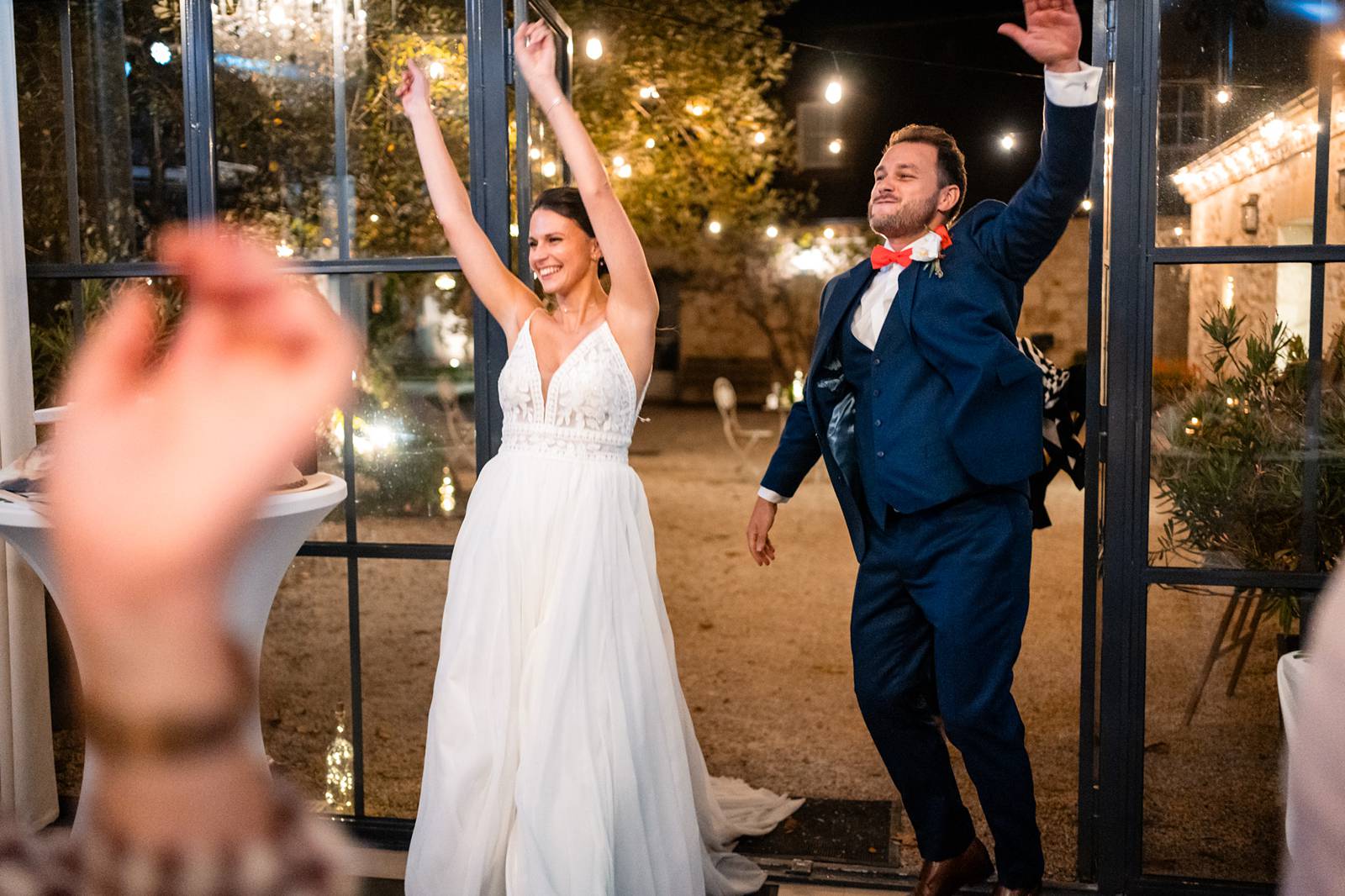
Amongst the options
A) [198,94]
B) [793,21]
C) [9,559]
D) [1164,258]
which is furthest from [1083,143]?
[793,21]

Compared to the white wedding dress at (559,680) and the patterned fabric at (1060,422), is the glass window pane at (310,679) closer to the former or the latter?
the white wedding dress at (559,680)

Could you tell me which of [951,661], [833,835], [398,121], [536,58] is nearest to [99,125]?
[398,121]

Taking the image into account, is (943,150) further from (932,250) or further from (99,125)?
(99,125)

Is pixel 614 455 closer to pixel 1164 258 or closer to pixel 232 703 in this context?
pixel 1164 258

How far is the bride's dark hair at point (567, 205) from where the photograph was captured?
2.59 m

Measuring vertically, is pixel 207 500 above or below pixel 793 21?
below

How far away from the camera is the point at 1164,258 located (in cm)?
→ 263

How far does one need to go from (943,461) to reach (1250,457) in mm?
789

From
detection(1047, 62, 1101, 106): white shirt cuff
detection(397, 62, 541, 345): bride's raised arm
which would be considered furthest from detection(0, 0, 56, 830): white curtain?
detection(1047, 62, 1101, 106): white shirt cuff

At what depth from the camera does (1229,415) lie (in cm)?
266

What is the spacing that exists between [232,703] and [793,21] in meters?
11.3

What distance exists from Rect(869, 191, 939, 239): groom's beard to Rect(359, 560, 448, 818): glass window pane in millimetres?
1428

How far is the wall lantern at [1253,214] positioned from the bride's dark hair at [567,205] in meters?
1.45

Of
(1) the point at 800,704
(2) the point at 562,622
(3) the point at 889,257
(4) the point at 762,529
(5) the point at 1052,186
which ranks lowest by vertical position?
(1) the point at 800,704
